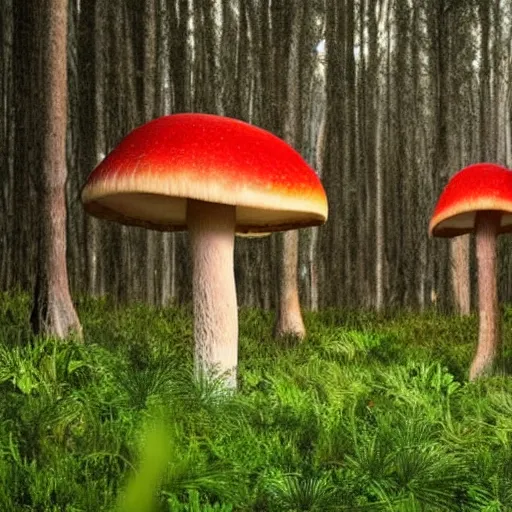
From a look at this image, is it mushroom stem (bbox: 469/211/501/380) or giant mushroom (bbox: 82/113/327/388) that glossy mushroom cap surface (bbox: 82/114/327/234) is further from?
mushroom stem (bbox: 469/211/501/380)

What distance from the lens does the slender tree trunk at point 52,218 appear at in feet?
10.8

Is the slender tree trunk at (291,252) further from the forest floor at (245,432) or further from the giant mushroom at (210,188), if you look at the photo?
the giant mushroom at (210,188)

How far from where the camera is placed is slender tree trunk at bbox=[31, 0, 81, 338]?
3.29m

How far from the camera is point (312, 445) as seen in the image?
2137mm

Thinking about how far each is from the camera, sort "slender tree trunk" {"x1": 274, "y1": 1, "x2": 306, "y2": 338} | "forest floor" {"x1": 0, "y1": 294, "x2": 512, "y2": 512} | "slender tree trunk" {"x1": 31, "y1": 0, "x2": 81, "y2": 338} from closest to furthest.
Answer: "forest floor" {"x1": 0, "y1": 294, "x2": 512, "y2": 512} → "slender tree trunk" {"x1": 31, "y1": 0, "x2": 81, "y2": 338} → "slender tree trunk" {"x1": 274, "y1": 1, "x2": 306, "y2": 338}

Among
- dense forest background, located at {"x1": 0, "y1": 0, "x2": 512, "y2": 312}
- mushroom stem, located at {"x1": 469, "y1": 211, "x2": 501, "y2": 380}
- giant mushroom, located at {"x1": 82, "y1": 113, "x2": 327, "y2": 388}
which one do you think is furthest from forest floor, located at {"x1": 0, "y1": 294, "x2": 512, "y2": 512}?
dense forest background, located at {"x1": 0, "y1": 0, "x2": 512, "y2": 312}

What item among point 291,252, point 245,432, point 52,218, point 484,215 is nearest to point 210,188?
point 245,432

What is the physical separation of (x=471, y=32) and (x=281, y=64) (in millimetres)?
2465

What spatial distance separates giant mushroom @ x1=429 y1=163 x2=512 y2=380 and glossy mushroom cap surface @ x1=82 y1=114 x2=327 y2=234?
89 cm

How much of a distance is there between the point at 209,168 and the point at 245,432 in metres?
0.89

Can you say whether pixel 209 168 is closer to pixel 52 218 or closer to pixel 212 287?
pixel 212 287

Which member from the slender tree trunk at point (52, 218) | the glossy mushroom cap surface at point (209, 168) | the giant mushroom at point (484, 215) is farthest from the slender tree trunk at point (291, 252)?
the glossy mushroom cap surface at point (209, 168)

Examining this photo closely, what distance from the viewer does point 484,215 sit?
11.3ft

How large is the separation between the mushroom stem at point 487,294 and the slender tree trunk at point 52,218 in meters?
2.03
